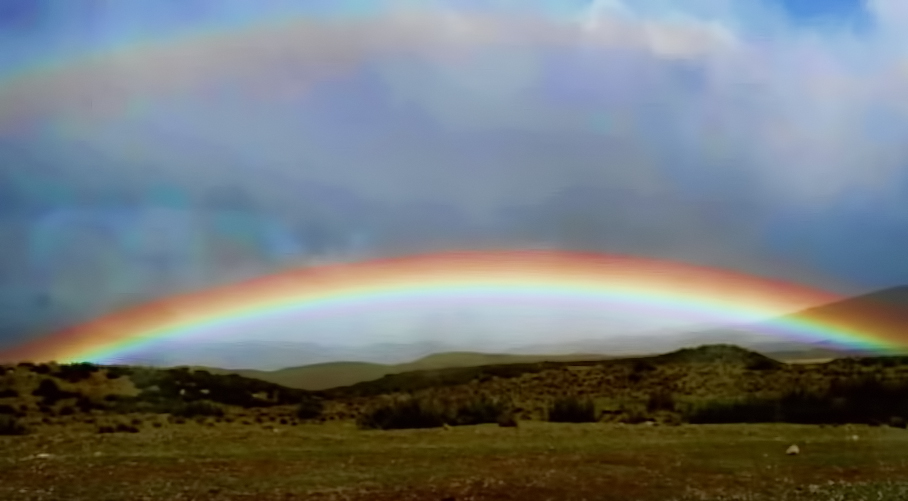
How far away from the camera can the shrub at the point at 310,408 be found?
3650 cm

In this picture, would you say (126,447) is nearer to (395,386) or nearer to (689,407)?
(395,386)

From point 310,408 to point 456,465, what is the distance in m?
14.1

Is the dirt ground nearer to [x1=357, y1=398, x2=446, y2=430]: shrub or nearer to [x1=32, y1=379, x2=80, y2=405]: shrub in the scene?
[x1=357, y1=398, x2=446, y2=430]: shrub

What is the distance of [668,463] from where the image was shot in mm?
25141

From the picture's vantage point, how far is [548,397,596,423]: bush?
1430 inches

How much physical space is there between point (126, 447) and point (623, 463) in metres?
12.4

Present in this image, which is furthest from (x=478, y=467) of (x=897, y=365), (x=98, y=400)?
(x=897, y=365)

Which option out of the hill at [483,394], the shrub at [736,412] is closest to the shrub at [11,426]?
the hill at [483,394]

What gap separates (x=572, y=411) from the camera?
37062 mm

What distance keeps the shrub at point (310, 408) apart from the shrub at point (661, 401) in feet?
38.6

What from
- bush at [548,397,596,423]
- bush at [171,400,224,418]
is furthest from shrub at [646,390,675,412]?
bush at [171,400,224,418]

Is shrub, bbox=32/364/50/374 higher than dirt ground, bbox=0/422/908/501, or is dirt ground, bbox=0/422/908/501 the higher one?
shrub, bbox=32/364/50/374

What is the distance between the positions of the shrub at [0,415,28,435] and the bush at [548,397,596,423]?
16.7 m

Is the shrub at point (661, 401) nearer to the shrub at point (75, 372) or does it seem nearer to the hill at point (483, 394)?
the hill at point (483, 394)
